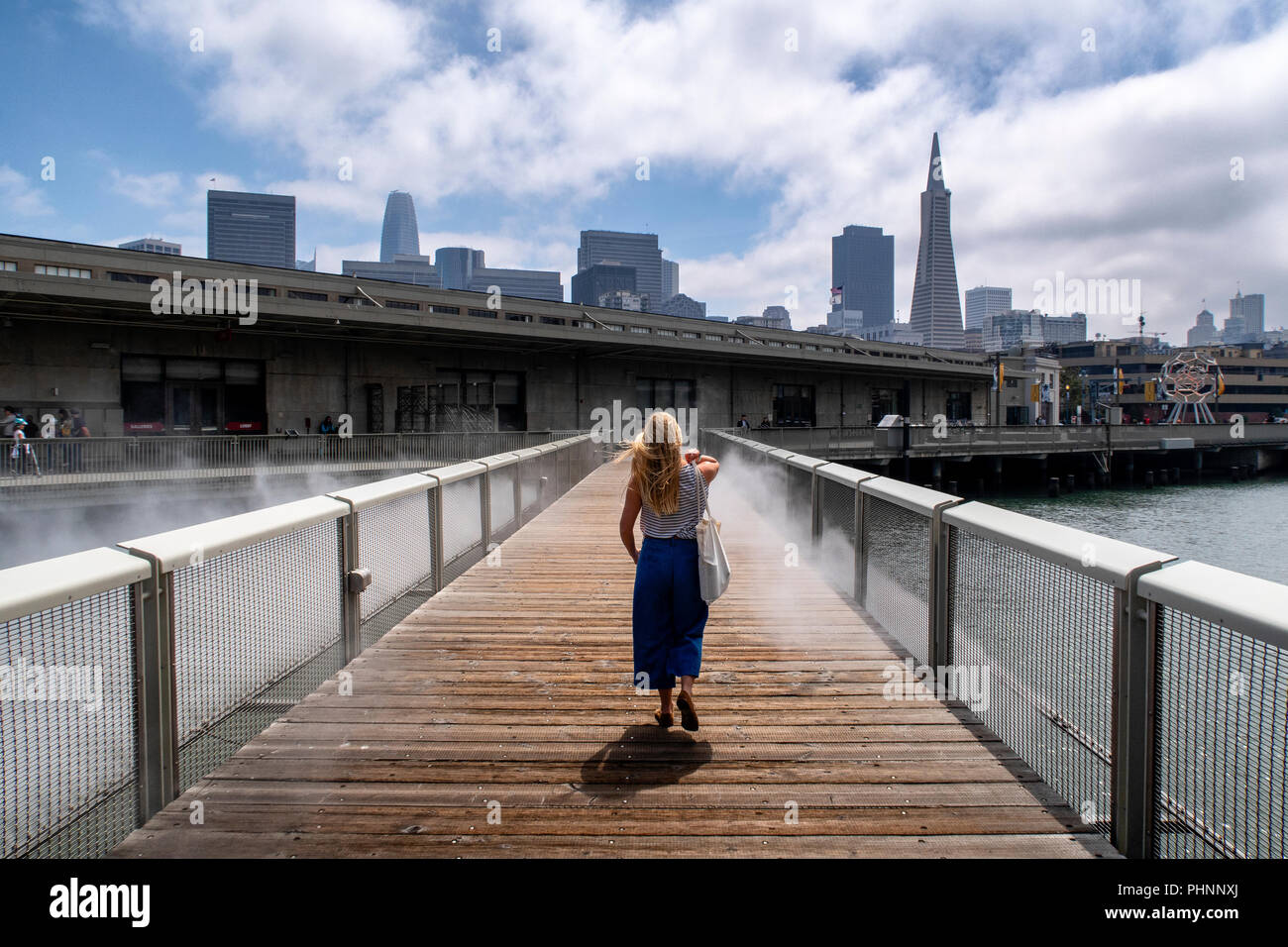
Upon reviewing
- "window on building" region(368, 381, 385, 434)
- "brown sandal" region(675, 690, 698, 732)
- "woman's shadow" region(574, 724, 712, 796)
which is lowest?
"woman's shadow" region(574, 724, 712, 796)

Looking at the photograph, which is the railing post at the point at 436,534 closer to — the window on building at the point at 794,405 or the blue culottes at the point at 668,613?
the blue culottes at the point at 668,613

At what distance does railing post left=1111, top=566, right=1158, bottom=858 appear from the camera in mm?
2811

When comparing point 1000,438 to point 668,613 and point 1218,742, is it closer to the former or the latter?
point 668,613

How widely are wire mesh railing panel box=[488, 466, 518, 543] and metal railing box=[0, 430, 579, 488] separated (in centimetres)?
1241

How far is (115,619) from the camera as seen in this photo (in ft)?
9.74

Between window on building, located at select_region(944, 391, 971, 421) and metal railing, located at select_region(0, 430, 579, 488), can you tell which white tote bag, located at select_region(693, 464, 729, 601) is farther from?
window on building, located at select_region(944, 391, 971, 421)

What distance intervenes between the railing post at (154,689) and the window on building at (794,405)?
149 ft

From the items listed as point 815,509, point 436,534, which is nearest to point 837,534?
point 815,509

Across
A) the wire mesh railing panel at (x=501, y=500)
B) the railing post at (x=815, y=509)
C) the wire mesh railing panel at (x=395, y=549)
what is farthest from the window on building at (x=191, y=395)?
the railing post at (x=815, y=509)

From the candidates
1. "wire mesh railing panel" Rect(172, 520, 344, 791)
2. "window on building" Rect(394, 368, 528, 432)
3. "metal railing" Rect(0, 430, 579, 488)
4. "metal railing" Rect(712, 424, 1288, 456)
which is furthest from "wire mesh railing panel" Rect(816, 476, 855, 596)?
"window on building" Rect(394, 368, 528, 432)

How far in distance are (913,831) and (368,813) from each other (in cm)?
219
